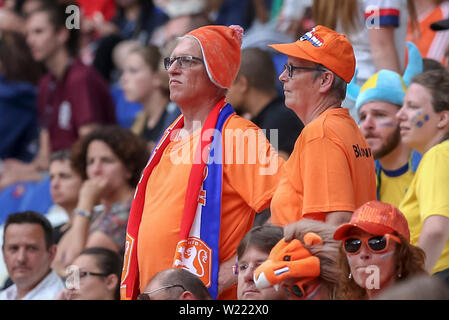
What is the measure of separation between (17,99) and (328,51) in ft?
19.3

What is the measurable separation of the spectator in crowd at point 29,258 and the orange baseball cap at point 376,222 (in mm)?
2719

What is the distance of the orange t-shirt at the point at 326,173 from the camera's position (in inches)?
157

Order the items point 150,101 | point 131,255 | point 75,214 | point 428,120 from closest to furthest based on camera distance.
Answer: point 131,255
point 428,120
point 75,214
point 150,101

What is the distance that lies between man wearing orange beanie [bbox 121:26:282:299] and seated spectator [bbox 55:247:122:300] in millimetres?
1313

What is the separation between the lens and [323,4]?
5938 mm

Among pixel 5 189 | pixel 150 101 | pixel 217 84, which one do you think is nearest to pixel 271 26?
pixel 150 101

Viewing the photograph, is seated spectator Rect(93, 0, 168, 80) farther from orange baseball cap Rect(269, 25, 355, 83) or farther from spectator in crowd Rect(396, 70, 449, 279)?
orange baseball cap Rect(269, 25, 355, 83)

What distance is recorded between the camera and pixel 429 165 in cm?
475

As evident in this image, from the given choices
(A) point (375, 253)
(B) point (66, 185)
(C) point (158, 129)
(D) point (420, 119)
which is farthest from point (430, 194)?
(B) point (66, 185)

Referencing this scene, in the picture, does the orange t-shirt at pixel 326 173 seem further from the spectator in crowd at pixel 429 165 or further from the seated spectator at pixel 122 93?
the seated spectator at pixel 122 93

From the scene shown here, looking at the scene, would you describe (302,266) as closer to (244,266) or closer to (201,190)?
(244,266)

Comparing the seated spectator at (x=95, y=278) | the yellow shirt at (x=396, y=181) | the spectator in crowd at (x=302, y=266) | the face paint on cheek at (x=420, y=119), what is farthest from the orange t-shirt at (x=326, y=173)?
the seated spectator at (x=95, y=278)
